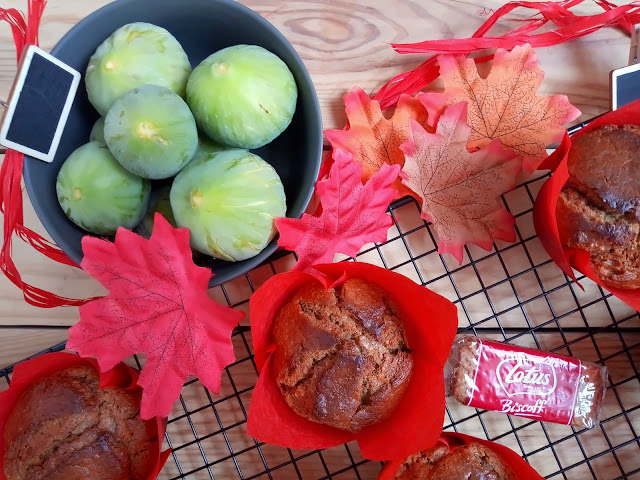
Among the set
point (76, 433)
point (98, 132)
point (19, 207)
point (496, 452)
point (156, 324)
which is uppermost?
point (98, 132)

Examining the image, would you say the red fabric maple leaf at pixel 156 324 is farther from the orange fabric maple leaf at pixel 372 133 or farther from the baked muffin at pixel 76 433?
the orange fabric maple leaf at pixel 372 133

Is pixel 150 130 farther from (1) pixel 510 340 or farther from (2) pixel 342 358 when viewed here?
(1) pixel 510 340

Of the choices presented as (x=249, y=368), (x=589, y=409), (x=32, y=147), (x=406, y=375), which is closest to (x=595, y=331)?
(x=589, y=409)

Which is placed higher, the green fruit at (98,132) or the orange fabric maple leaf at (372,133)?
the green fruit at (98,132)

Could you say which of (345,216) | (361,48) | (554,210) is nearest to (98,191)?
(345,216)

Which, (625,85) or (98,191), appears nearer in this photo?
(98,191)

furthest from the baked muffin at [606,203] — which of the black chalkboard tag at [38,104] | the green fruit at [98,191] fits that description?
the black chalkboard tag at [38,104]
